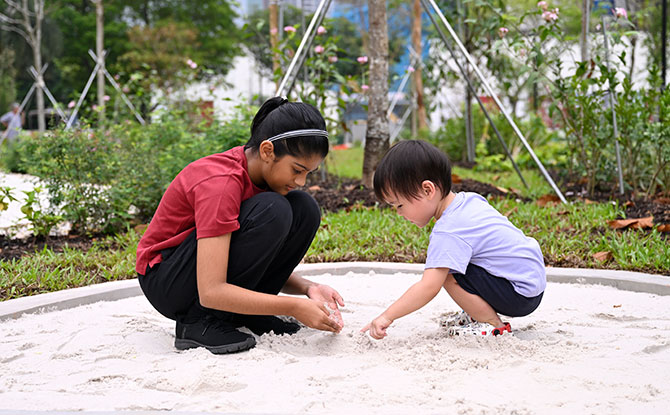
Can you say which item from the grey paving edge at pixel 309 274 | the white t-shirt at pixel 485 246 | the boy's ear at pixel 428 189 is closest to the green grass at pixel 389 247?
the grey paving edge at pixel 309 274

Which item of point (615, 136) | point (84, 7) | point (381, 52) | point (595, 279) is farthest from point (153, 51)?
point (595, 279)

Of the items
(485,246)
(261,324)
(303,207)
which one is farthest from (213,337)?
(485,246)

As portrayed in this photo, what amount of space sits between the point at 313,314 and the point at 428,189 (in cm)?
59

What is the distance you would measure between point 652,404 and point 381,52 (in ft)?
15.4

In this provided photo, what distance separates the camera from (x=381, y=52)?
5.96 metres

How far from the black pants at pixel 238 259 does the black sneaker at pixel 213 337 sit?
3 centimetres

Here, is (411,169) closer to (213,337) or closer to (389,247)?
(213,337)

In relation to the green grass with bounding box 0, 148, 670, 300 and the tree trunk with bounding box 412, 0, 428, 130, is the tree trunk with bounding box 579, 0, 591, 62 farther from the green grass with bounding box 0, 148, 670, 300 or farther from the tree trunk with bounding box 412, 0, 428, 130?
the tree trunk with bounding box 412, 0, 428, 130

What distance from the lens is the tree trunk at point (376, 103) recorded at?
19.6 ft

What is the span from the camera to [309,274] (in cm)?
364

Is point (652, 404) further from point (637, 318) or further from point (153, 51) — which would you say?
point (153, 51)

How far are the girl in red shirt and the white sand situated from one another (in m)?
0.14

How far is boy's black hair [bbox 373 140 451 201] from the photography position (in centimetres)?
222

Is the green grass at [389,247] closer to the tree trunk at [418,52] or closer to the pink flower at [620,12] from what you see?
the pink flower at [620,12]
